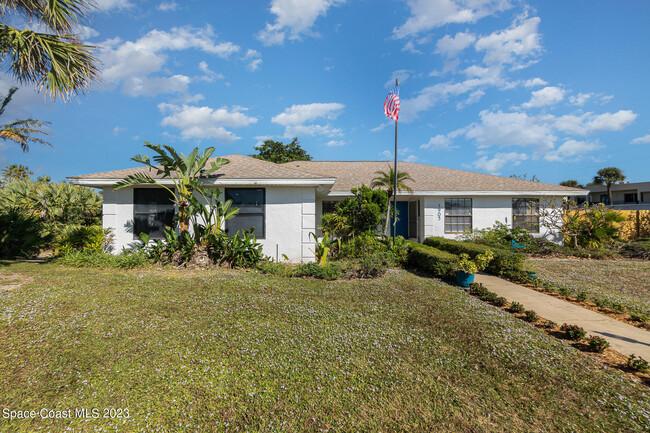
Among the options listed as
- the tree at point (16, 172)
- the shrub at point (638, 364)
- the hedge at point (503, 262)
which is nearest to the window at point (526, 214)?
the hedge at point (503, 262)

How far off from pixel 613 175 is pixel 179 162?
50450 millimetres

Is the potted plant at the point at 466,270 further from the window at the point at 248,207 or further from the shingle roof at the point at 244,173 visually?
the window at the point at 248,207

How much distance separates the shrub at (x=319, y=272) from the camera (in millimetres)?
7918

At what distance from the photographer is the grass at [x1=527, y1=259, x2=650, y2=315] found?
6.73 meters

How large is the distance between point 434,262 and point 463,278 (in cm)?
108

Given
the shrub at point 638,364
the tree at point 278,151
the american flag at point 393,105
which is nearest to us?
the shrub at point 638,364

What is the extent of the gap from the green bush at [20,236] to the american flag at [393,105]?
14.1 meters

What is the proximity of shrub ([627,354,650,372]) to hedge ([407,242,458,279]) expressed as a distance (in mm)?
3892

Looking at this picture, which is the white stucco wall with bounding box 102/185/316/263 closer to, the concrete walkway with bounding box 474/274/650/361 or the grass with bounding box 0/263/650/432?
the grass with bounding box 0/263/650/432

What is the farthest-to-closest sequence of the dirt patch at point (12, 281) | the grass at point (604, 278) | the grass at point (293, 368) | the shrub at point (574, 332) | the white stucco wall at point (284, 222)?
the white stucco wall at point (284, 222)
the grass at point (604, 278)
the dirt patch at point (12, 281)
the shrub at point (574, 332)
the grass at point (293, 368)

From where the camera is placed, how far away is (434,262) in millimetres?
8344

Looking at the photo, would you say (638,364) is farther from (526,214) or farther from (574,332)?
(526,214)

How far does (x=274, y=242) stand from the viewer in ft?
32.9

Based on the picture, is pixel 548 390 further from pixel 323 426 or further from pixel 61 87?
pixel 61 87
